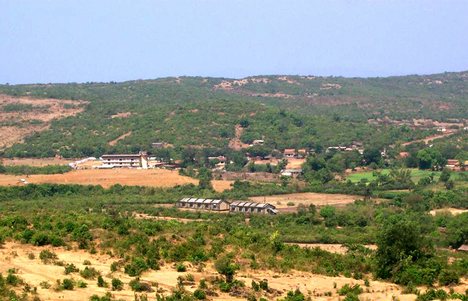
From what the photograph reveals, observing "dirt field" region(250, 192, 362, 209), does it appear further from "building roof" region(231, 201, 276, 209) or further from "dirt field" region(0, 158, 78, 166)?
"dirt field" region(0, 158, 78, 166)

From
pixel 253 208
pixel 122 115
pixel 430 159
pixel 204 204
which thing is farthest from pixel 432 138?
pixel 204 204

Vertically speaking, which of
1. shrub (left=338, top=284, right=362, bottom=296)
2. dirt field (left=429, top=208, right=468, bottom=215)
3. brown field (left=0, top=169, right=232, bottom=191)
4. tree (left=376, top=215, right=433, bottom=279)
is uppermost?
tree (left=376, top=215, right=433, bottom=279)

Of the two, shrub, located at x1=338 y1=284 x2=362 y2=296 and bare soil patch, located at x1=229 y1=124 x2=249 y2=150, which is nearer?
shrub, located at x1=338 y1=284 x2=362 y2=296

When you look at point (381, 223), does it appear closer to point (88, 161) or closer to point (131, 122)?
point (88, 161)

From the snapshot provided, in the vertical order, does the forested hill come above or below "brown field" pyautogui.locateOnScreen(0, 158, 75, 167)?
above

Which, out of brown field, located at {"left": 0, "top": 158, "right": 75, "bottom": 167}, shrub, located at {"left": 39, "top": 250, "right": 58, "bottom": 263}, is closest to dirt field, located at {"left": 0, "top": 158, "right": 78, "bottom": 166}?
brown field, located at {"left": 0, "top": 158, "right": 75, "bottom": 167}

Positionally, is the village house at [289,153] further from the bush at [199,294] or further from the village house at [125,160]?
the bush at [199,294]

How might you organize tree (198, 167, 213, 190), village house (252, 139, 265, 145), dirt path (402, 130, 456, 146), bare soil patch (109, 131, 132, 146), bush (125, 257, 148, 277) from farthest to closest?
dirt path (402, 130, 456, 146) → village house (252, 139, 265, 145) → bare soil patch (109, 131, 132, 146) → tree (198, 167, 213, 190) → bush (125, 257, 148, 277)

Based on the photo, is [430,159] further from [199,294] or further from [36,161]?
[199,294]
